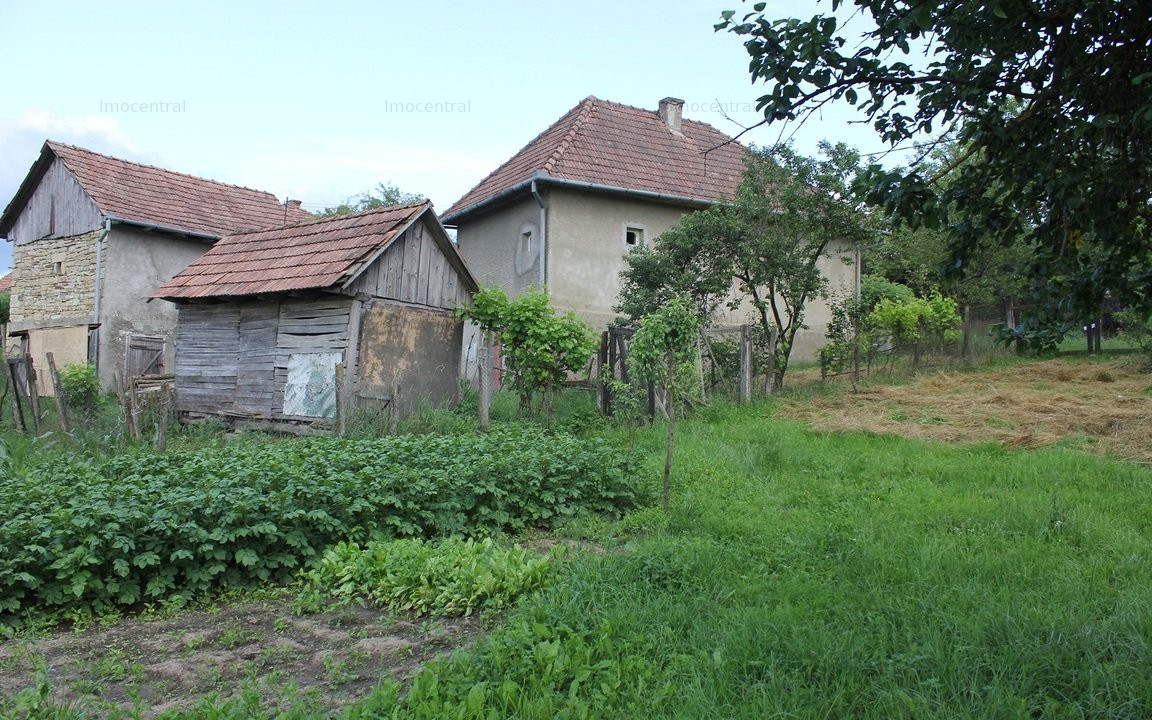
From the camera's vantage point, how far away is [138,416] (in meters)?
12.3

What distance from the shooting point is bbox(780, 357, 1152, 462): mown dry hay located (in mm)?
9539

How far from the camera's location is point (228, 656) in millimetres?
4422

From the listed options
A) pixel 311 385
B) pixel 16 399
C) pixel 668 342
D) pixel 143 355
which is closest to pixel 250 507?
pixel 668 342

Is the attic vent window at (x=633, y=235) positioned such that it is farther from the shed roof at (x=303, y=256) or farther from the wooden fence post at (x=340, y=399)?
the wooden fence post at (x=340, y=399)

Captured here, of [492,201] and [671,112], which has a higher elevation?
[671,112]

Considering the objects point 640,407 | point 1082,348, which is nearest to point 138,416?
point 640,407

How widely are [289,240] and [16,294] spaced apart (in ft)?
43.9

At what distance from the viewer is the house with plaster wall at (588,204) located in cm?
1803

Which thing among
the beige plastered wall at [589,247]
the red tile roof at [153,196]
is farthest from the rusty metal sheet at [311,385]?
the red tile roof at [153,196]

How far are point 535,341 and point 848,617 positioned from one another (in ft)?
26.8

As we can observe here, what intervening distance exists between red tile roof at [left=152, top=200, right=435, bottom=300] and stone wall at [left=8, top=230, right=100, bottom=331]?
679 cm

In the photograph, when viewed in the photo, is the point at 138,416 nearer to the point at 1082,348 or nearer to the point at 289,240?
the point at 289,240

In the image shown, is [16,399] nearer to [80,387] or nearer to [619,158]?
[80,387]

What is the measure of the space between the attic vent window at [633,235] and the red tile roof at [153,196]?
974 cm
